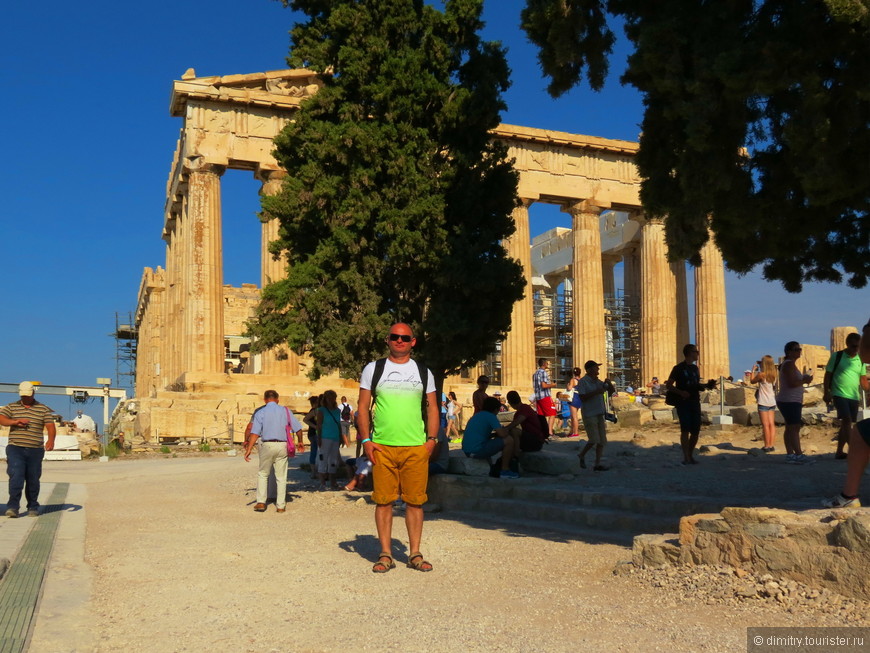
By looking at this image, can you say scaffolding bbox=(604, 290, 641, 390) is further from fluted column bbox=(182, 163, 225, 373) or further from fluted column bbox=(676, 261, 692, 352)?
fluted column bbox=(182, 163, 225, 373)

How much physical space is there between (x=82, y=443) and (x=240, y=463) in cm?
724

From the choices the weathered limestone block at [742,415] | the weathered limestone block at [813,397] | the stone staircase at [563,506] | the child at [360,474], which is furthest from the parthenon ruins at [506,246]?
the stone staircase at [563,506]

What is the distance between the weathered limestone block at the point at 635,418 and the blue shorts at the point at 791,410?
758 centimetres

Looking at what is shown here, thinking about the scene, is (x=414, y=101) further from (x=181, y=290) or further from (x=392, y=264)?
(x=181, y=290)

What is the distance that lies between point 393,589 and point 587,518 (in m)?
2.87

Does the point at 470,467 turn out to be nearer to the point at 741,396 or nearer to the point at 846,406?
the point at 846,406

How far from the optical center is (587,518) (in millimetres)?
8188

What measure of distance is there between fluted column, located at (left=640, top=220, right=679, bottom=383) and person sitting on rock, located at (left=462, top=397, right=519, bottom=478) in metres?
22.3

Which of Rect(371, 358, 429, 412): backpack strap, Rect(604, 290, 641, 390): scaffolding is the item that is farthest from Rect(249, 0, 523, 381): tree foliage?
Rect(604, 290, 641, 390): scaffolding

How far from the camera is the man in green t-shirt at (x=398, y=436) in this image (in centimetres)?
643

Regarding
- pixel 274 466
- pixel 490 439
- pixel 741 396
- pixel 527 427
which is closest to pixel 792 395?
pixel 527 427

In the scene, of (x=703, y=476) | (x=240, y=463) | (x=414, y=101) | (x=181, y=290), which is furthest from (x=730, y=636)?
(x=181, y=290)

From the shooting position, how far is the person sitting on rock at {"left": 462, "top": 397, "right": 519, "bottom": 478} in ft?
34.9

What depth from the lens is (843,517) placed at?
5.09 metres
